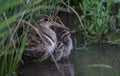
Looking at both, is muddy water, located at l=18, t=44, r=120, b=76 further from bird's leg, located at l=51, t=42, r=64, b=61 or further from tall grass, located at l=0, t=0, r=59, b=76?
tall grass, located at l=0, t=0, r=59, b=76

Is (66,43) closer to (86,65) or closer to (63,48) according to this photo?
(63,48)

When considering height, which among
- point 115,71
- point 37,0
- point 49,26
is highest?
point 37,0

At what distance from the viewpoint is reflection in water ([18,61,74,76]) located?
5.82 m

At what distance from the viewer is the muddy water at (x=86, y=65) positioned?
5801 mm

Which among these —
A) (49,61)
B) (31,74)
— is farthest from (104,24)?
(31,74)

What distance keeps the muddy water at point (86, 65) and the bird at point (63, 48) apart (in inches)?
3.8

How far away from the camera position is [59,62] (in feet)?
21.2

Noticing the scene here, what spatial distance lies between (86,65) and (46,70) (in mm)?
542

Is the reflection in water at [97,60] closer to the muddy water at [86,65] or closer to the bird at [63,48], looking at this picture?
the muddy water at [86,65]

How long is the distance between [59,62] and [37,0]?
1078 millimetres

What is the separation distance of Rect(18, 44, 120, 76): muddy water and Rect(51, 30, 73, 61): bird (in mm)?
97

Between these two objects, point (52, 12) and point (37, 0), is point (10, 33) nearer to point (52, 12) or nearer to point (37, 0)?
point (37, 0)

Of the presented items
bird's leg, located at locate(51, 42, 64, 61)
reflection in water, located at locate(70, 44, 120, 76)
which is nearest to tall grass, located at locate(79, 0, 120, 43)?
reflection in water, located at locate(70, 44, 120, 76)

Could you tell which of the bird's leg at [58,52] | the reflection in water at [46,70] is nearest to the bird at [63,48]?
the bird's leg at [58,52]
